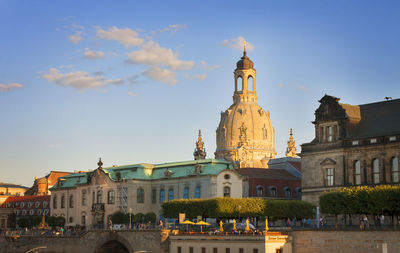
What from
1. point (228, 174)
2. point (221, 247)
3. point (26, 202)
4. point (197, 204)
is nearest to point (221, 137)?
point (26, 202)

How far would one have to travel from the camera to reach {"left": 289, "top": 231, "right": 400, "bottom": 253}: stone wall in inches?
2493

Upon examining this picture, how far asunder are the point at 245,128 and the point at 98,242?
8387 centimetres

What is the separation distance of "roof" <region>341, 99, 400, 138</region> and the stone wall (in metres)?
17.7

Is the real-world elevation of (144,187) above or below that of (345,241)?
above

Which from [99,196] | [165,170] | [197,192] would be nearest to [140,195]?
[165,170]

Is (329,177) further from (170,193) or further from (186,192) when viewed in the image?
(170,193)

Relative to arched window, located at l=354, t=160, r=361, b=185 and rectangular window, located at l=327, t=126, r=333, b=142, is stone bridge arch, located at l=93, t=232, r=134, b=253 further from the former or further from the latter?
arched window, located at l=354, t=160, r=361, b=185

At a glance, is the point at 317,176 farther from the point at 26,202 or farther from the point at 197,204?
the point at 26,202

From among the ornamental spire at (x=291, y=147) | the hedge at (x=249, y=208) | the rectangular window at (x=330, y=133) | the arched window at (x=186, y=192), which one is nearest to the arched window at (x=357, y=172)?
the rectangular window at (x=330, y=133)

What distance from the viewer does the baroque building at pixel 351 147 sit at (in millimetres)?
80062

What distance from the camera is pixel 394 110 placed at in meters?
83.6

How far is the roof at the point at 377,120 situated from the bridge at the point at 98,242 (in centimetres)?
2564

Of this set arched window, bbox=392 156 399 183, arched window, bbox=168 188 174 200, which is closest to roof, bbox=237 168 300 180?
arched window, bbox=168 188 174 200

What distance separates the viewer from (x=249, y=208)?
85562mm
